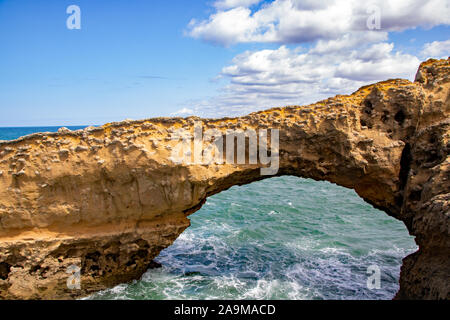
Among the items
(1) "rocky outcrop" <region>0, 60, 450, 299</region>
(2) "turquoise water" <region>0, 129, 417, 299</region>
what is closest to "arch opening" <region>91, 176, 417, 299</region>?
(2) "turquoise water" <region>0, 129, 417, 299</region>

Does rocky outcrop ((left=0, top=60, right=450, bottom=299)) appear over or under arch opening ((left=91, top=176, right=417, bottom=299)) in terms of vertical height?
over

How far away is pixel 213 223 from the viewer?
1734 centimetres

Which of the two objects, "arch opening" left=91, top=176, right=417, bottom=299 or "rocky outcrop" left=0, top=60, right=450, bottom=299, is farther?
"arch opening" left=91, top=176, right=417, bottom=299

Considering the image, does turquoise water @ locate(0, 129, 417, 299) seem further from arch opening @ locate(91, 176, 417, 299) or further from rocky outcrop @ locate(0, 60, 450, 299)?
rocky outcrop @ locate(0, 60, 450, 299)

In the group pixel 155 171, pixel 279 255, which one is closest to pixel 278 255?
pixel 279 255

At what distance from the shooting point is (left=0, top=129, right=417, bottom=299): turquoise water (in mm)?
10414

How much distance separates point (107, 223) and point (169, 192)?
219 cm

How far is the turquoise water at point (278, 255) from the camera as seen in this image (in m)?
10.4

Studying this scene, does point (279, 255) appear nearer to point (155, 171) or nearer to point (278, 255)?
point (278, 255)

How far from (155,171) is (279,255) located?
254 inches

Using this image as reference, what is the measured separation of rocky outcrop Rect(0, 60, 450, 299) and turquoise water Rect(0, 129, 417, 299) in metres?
1.71

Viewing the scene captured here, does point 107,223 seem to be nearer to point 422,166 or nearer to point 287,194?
point 422,166

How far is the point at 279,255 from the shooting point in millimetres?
12977

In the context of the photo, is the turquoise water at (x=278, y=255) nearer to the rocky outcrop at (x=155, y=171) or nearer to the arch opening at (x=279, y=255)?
the arch opening at (x=279, y=255)
